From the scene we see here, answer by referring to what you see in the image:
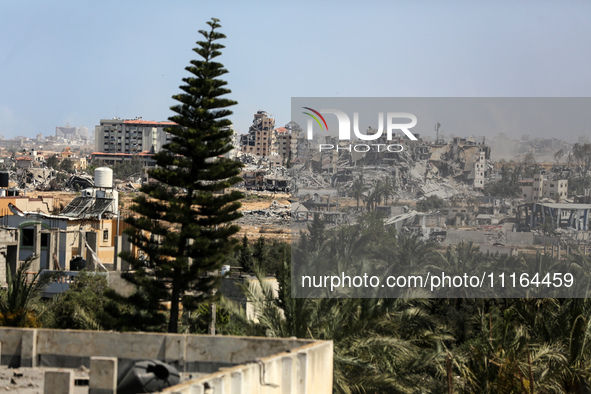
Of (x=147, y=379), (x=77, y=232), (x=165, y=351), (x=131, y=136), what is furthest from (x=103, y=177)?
(x=131, y=136)

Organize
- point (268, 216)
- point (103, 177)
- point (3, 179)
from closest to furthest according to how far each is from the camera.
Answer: point (103, 177), point (3, 179), point (268, 216)

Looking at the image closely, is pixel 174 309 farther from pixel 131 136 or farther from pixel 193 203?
pixel 131 136

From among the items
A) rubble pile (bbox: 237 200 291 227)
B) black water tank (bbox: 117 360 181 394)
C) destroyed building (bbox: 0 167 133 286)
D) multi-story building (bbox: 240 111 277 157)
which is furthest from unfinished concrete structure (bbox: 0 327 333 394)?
multi-story building (bbox: 240 111 277 157)

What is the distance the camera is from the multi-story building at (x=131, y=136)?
154375 millimetres

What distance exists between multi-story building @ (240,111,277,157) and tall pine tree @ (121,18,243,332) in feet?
456

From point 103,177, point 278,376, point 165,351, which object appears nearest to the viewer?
point 278,376

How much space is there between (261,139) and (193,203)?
143906mm

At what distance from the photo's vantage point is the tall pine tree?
1783cm

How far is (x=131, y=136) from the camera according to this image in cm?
15738

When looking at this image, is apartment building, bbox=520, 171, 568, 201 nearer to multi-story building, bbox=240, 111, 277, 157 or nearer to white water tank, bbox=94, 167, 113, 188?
white water tank, bbox=94, 167, 113, 188

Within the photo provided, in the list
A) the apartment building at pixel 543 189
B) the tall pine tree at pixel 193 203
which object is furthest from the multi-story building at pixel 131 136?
the tall pine tree at pixel 193 203

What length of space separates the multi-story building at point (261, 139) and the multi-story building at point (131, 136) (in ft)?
50.7

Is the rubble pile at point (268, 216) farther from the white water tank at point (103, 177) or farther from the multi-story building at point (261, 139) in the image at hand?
the multi-story building at point (261, 139)

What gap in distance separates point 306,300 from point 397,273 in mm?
8229
